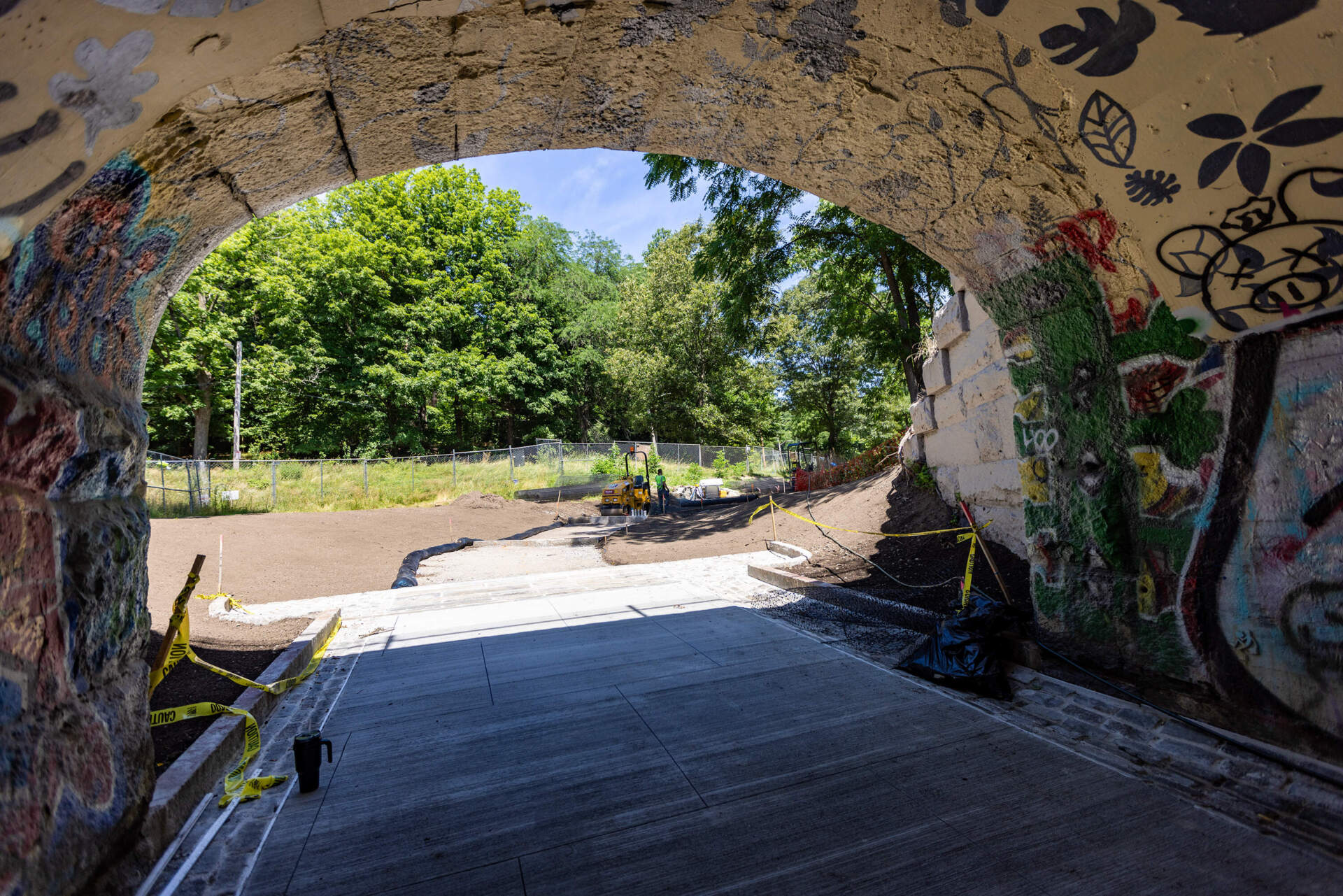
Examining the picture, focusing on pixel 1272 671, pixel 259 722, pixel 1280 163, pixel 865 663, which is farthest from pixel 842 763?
pixel 259 722

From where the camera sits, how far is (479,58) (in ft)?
9.33

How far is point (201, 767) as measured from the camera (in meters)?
3.29

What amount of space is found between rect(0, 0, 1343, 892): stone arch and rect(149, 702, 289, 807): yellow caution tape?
63 cm

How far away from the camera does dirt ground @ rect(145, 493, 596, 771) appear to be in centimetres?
488

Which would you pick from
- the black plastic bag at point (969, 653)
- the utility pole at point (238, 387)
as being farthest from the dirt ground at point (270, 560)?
the utility pole at point (238, 387)

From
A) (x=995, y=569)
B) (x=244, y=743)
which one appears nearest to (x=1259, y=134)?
(x=995, y=569)

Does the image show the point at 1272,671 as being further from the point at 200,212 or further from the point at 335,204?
the point at 335,204

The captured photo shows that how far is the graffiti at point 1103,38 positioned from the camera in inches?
→ 98.4

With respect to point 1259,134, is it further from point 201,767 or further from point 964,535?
point 964,535

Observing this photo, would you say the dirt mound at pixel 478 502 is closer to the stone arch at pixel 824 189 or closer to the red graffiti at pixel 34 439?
the stone arch at pixel 824 189

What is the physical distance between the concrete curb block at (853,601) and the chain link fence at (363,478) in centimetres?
1559

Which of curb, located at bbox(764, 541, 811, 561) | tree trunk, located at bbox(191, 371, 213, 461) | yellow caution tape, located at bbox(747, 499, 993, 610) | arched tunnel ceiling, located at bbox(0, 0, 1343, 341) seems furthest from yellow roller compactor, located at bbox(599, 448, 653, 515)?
tree trunk, located at bbox(191, 371, 213, 461)

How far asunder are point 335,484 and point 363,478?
98cm

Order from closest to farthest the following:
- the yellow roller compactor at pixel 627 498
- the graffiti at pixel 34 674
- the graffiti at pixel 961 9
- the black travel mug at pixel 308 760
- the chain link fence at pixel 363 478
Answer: the graffiti at pixel 34 674
the graffiti at pixel 961 9
the black travel mug at pixel 308 760
the chain link fence at pixel 363 478
the yellow roller compactor at pixel 627 498
